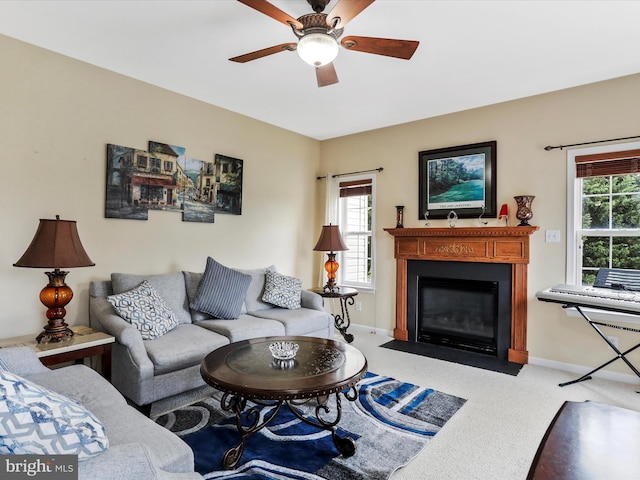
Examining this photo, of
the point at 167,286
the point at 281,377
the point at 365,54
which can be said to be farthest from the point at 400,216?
the point at 281,377

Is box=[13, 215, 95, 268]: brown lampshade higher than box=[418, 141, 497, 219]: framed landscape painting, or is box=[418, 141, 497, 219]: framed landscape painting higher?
box=[418, 141, 497, 219]: framed landscape painting

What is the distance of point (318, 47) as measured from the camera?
6.98ft

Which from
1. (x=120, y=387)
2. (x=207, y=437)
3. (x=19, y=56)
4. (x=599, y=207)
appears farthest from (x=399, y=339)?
(x=19, y=56)

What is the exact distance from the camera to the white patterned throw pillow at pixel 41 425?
1.00 meters

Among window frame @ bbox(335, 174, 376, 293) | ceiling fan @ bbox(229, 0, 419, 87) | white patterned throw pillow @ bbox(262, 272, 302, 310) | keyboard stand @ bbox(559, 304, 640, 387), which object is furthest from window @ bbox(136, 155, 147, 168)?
keyboard stand @ bbox(559, 304, 640, 387)

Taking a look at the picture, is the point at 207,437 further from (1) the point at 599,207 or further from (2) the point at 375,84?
(1) the point at 599,207

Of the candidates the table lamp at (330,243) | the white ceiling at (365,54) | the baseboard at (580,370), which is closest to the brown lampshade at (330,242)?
the table lamp at (330,243)

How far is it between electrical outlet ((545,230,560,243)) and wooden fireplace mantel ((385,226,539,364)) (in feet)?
0.51

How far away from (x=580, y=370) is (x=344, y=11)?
3746 mm

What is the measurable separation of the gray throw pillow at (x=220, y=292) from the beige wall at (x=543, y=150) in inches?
90.5

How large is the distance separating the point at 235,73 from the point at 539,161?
3155 mm

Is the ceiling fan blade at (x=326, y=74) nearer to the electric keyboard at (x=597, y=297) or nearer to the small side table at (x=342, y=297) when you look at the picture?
the small side table at (x=342, y=297)

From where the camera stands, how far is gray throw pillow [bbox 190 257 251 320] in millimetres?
3420

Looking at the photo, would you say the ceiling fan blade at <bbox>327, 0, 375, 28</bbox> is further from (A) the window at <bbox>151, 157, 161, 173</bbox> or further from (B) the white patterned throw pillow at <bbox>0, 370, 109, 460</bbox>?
(A) the window at <bbox>151, 157, 161, 173</bbox>
